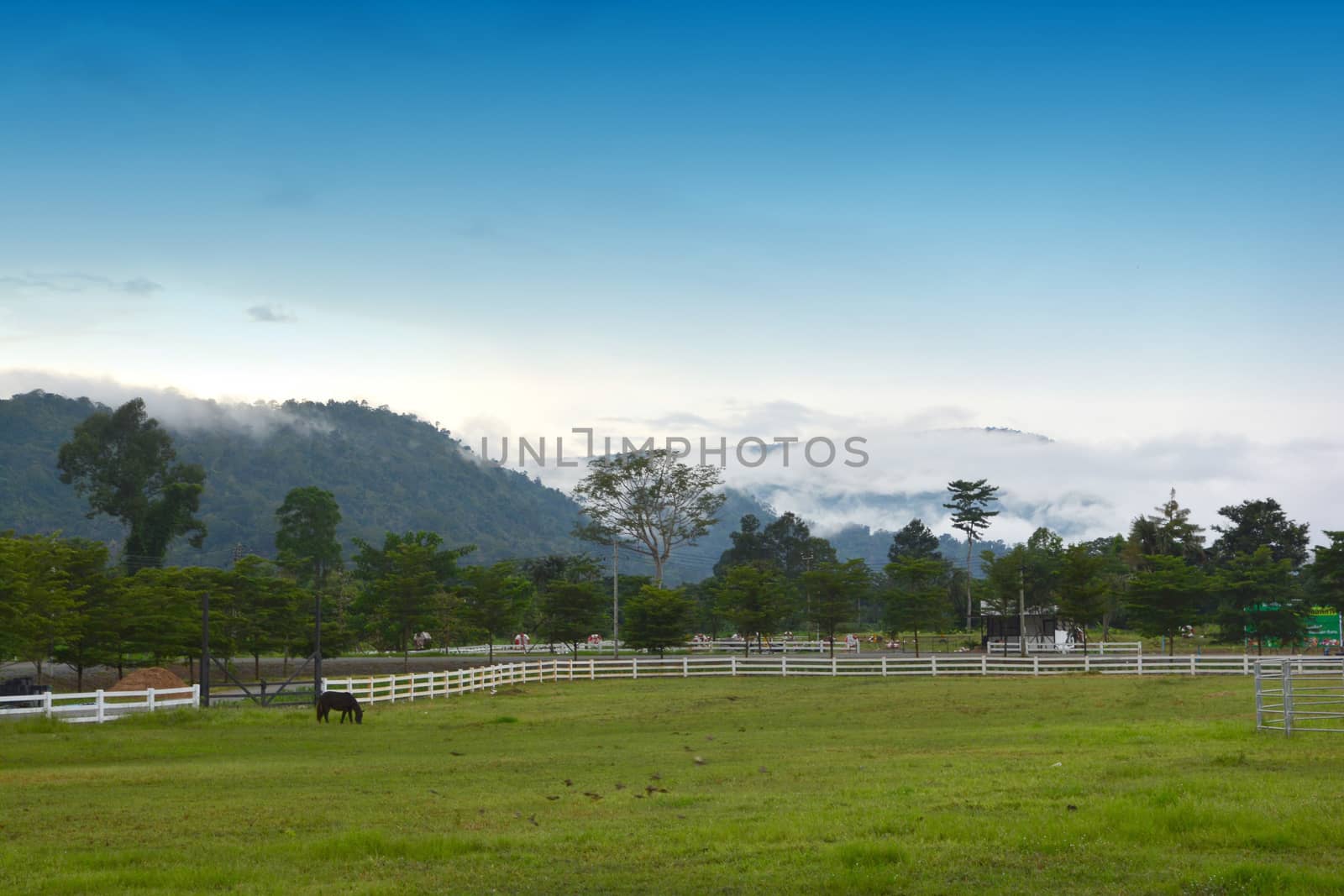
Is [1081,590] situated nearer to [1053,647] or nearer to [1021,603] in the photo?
[1021,603]

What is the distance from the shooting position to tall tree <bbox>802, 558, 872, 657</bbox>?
218 feet

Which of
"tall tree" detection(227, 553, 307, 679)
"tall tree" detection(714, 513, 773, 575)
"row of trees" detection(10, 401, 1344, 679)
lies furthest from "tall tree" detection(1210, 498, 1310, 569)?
"tall tree" detection(227, 553, 307, 679)

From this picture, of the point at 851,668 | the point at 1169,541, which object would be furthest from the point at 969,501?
the point at 851,668

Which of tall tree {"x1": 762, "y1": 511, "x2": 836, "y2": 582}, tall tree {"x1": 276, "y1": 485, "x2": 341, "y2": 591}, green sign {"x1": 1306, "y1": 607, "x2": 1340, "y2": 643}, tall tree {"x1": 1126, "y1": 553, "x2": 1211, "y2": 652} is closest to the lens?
tall tree {"x1": 1126, "y1": 553, "x2": 1211, "y2": 652}

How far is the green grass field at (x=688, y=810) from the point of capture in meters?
9.45

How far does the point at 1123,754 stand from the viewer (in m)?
17.6

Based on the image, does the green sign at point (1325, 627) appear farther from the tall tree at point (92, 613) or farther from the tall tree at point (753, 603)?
the tall tree at point (92, 613)

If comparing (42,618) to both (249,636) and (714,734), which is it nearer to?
(249,636)

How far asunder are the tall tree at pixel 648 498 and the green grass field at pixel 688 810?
2714 inches

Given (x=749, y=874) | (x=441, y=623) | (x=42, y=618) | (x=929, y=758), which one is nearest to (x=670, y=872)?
(x=749, y=874)

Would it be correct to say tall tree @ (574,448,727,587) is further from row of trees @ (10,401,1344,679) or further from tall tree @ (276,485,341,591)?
tall tree @ (276,485,341,591)

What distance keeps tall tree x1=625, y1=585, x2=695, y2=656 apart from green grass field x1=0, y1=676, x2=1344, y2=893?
127 feet

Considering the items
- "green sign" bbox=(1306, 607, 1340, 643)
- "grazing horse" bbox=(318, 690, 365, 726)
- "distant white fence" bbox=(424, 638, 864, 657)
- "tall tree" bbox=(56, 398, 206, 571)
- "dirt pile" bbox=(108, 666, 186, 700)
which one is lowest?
"distant white fence" bbox=(424, 638, 864, 657)

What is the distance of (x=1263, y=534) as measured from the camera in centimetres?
9712
